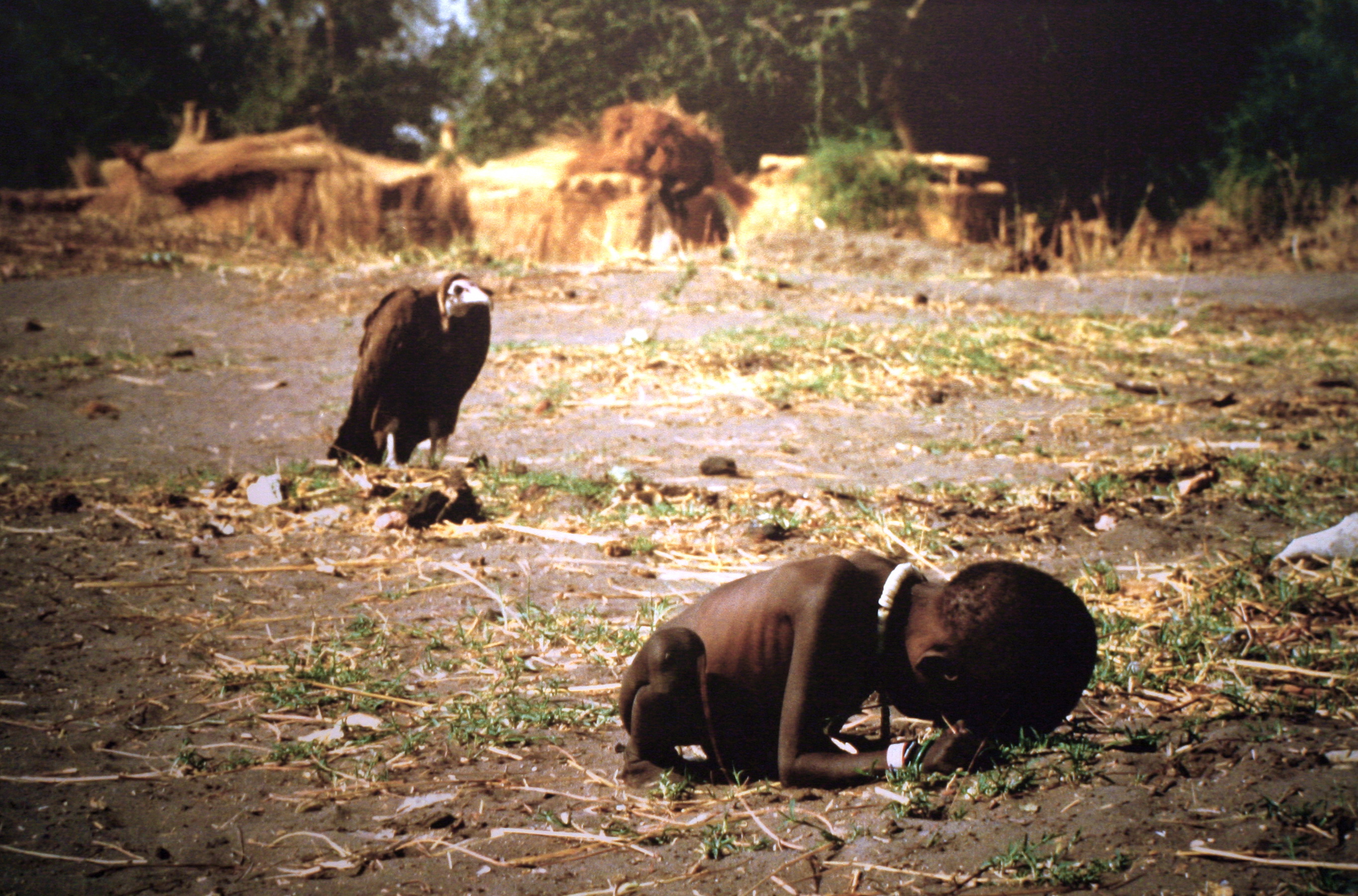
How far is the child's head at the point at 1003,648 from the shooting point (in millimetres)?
2189

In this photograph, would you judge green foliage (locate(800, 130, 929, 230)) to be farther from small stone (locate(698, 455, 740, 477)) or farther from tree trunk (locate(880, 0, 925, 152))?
small stone (locate(698, 455, 740, 477))

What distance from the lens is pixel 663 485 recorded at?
512 cm

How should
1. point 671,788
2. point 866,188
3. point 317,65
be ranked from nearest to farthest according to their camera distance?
point 671,788
point 866,188
point 317,65

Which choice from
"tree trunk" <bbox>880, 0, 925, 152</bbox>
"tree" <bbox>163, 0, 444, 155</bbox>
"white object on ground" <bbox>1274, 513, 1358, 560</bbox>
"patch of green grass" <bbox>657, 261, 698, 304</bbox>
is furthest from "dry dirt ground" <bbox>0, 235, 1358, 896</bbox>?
"tree" <bbox>163, 0, 444, 155</bbox>

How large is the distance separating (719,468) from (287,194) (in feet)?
39.6

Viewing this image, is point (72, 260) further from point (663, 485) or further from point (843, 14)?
point (843, 14)

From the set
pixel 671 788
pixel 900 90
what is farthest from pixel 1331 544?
pixel 900 90

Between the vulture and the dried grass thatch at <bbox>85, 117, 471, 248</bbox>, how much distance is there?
9851 mm

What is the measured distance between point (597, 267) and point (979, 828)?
9.60 meters

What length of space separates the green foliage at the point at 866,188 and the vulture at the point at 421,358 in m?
11.8

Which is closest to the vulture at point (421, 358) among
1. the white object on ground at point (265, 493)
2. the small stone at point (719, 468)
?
the white object on ground at point (265, 493)

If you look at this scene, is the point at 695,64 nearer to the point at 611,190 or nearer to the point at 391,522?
the point at 611,190

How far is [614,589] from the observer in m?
3.90

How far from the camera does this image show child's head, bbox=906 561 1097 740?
219cm
